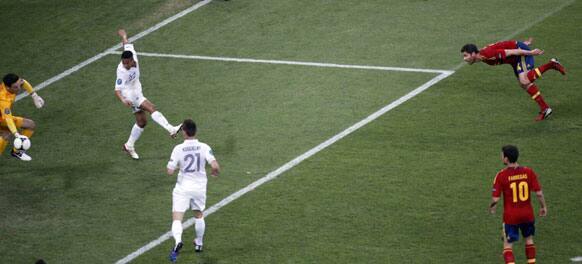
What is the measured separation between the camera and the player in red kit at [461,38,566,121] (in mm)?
20562

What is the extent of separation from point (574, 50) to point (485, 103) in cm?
365

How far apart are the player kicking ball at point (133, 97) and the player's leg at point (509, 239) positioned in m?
7.39

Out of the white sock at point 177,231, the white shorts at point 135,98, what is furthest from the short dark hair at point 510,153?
the white shorts at point 135,98

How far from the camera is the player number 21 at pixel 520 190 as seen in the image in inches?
566

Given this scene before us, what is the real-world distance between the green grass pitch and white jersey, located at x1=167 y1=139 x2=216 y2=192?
3.96 ft

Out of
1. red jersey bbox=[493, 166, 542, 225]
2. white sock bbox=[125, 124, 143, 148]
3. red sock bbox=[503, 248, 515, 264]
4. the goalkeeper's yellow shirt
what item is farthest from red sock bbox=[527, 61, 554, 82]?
the goalkeeper's yellow shirt

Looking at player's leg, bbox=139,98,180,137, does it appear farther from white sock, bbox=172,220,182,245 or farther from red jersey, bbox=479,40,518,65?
red jersey, bbox=479,40,518,65

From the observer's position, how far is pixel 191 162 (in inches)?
617

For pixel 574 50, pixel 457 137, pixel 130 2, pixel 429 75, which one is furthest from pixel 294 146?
pixel 130 2

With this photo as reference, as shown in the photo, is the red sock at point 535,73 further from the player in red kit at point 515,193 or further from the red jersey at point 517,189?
the red jersey at point 517,189

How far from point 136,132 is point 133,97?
681 mm

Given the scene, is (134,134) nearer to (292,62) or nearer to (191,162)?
(191,162)

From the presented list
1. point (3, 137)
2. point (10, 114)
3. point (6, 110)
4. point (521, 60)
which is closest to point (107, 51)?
point (3, 137)

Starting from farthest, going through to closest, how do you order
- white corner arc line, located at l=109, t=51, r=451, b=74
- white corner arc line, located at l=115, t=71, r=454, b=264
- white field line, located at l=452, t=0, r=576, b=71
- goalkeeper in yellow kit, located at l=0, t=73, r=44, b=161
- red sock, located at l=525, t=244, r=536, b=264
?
white field line, located at l=452, t=0, r=576, b=71
white corner arc line, located at l=109, t=51, r=451, b=74
goalkeeper in yellow kit, located at l=0, t=73, r=44, b=161
white corner arc line, located at l=115, t=71, r=454, b=264
red sock, located at l=525, t=244, r=536, b=264
